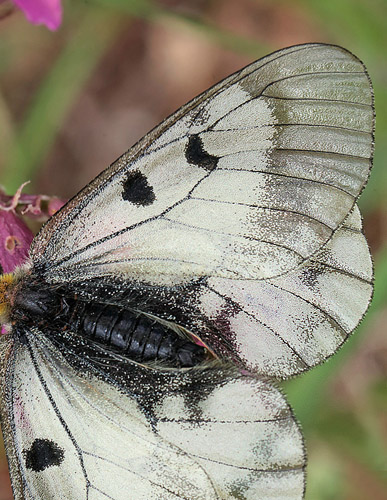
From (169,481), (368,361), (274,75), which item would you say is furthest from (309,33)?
(169,481)

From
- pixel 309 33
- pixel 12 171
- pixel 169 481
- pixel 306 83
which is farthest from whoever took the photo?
pixel 309 33

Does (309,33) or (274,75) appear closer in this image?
(274,75)

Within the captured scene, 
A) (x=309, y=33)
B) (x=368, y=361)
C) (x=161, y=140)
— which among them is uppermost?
(x=309, y=33)

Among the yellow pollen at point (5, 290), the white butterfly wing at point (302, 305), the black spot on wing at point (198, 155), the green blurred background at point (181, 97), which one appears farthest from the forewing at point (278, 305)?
the green blurred background at point (181, 97)

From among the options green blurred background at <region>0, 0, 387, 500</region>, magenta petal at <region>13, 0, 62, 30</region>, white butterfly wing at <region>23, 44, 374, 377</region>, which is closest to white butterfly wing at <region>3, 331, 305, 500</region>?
white butterfly wing at <region>23, 44, 374, 377</region>

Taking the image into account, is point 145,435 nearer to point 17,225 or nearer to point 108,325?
point 108,325

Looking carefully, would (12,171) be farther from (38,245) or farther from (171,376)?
(171,376)

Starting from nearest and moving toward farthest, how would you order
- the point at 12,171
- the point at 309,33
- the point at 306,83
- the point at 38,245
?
the point at 306,83
the point at 38,245
the point at 12,171
the point at 309,33
